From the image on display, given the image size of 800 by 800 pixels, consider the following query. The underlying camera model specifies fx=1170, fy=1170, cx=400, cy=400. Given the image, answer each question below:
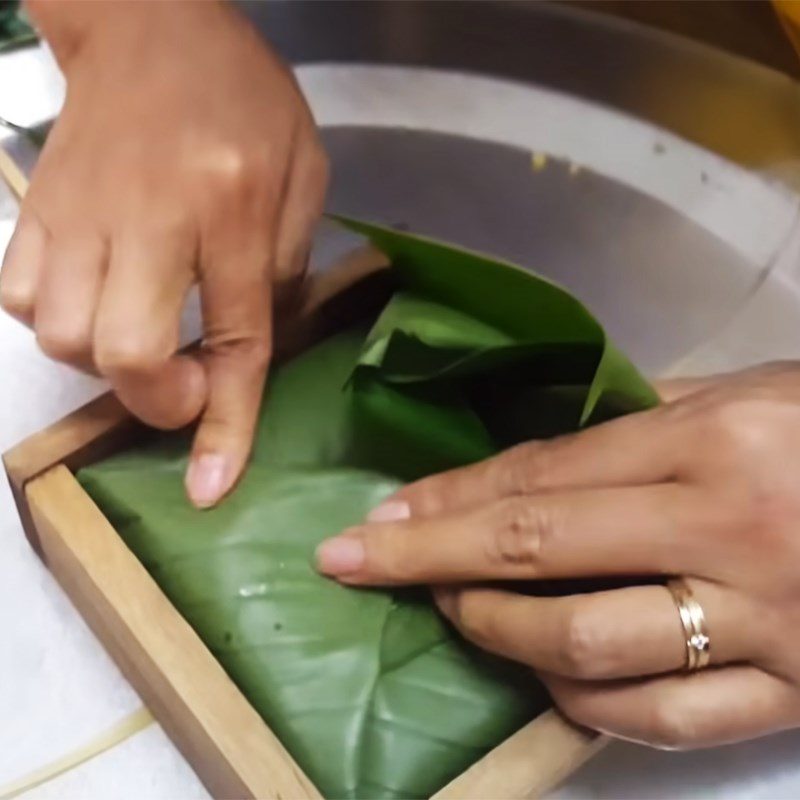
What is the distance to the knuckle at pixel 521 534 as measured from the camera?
1.36 ft

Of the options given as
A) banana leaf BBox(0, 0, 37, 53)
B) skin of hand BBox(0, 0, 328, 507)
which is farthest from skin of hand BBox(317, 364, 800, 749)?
banana leaf BBox(0, 0, 37, 53)

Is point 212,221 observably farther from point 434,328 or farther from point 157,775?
point 157,775

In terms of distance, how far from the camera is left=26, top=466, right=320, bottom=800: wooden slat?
1.33ft

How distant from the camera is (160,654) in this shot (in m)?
0.43

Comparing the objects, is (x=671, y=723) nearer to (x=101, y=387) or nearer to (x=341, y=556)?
(x=341, y=556)

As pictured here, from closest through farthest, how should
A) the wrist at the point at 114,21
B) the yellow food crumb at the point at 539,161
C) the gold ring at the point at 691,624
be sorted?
the gold ring at the point at 691,624
the wrist at the point at 114,21
the yellow food crumb at the point at 539,161

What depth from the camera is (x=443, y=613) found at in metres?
0.46

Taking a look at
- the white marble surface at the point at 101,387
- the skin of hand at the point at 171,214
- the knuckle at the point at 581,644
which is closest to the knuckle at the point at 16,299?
the skin of hand at the point at 171,214

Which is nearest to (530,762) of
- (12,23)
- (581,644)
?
(581,644)

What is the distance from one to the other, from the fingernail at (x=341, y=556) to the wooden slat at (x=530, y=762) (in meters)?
0.09

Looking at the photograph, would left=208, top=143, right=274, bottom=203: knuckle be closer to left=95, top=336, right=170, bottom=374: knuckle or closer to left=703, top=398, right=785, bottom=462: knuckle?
left=95, top=336, right=170, bottom=374: knuckle

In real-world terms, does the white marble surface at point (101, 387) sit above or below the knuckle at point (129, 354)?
below

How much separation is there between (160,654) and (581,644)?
153 mm

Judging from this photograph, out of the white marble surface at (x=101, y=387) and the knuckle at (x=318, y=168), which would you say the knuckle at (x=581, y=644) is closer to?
the white marble surface at (x=101, y=387)
